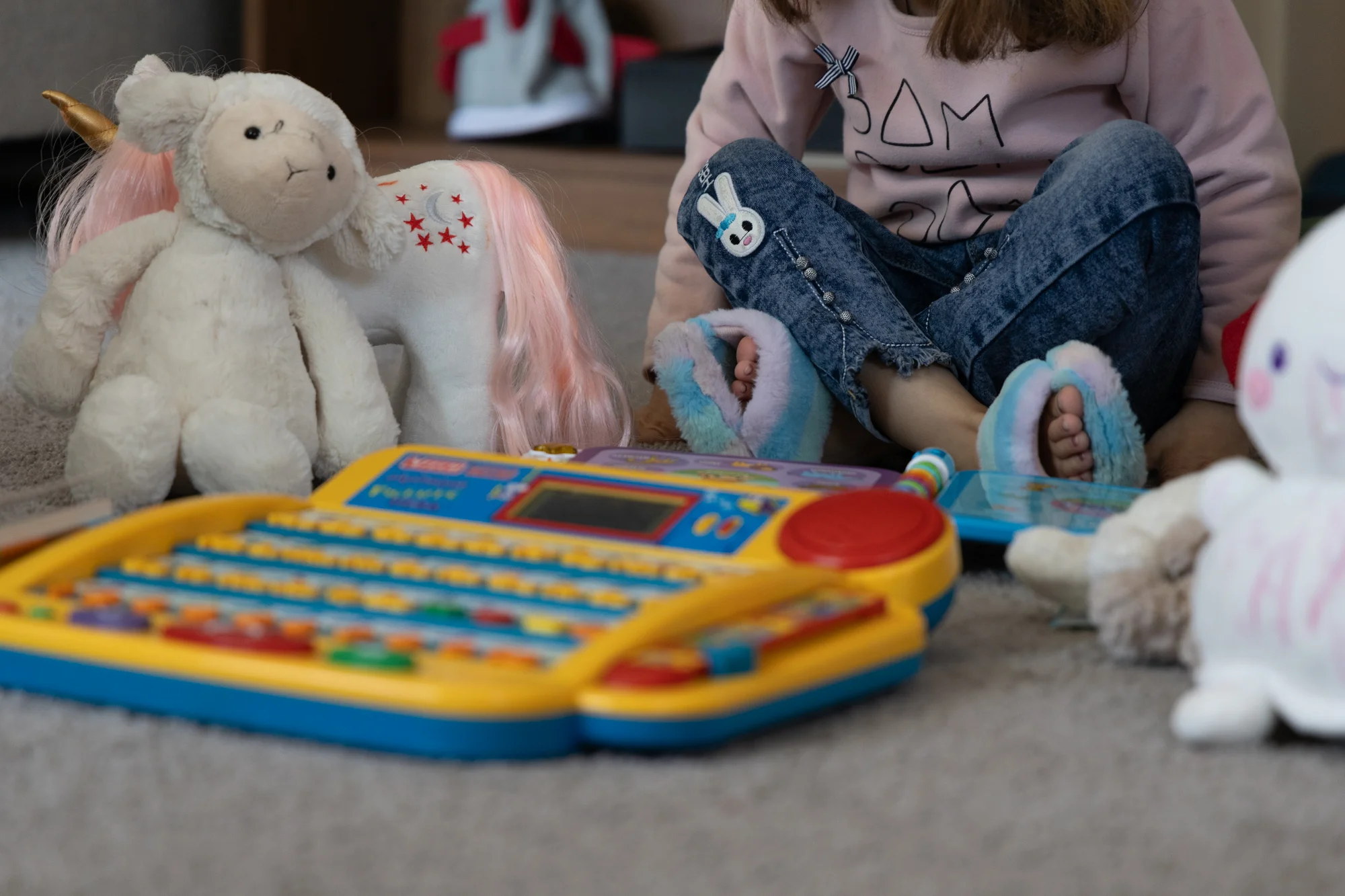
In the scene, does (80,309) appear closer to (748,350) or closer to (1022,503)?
(748,350)

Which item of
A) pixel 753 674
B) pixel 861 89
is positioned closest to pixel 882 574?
pixel 753 674

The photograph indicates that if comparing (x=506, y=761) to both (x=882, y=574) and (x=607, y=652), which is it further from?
(x=882, y=574)

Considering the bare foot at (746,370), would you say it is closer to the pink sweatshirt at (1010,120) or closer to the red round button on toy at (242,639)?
the pink sweatshirt at (1010,120)

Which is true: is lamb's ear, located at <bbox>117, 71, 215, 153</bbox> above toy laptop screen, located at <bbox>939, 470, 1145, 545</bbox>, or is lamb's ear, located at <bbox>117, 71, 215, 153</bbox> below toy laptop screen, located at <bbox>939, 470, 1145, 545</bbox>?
above

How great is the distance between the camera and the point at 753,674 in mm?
491

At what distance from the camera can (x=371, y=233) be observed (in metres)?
0.83

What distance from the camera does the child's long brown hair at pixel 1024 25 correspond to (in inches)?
35.5

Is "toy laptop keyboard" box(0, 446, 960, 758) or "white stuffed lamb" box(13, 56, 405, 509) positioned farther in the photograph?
"white stuffed lamb" box(13, 56, 405, 509)

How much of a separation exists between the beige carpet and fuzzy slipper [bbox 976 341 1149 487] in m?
0.26

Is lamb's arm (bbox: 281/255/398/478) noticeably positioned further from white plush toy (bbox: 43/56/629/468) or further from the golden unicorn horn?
the golden unicorn horn

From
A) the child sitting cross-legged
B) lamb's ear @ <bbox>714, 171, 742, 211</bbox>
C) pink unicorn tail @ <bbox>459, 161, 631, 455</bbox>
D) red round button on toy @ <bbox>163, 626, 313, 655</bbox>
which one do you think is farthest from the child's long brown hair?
red round button on toy @ <bbox>163, 626, 313, 655</bbox>

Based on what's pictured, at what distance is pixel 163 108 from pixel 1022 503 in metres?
0.47

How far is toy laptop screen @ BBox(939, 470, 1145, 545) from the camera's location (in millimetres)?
684

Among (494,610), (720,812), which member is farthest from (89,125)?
(720,812)
